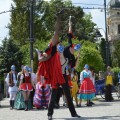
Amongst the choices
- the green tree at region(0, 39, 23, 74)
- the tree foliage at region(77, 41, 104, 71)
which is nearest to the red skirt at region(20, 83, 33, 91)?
the tree foliage at region(77, 41, 104, 71)

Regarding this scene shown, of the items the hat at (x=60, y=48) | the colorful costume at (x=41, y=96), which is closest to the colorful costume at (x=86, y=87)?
the colorful costume at (x=41, y=96)

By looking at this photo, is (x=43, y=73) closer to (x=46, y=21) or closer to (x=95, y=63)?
(x=95, y=63)

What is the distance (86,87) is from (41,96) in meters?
1.98

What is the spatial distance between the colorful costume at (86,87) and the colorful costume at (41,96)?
5.27ft

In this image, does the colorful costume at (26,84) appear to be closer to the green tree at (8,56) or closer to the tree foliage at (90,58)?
the tree foliage at (90,58)

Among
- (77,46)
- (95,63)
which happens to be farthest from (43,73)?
(95,63)

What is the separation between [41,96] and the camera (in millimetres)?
16438

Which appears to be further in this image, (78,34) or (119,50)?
(119,50)

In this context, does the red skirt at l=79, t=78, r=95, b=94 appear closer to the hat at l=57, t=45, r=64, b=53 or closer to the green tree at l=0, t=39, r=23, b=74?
the hat at l=57, t=45, r=64, b=53

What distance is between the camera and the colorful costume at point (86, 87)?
56.7 ft

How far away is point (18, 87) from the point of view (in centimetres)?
1692

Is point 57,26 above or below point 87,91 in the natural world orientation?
above

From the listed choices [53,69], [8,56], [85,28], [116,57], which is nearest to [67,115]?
[53,69]

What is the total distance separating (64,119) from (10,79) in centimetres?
636
